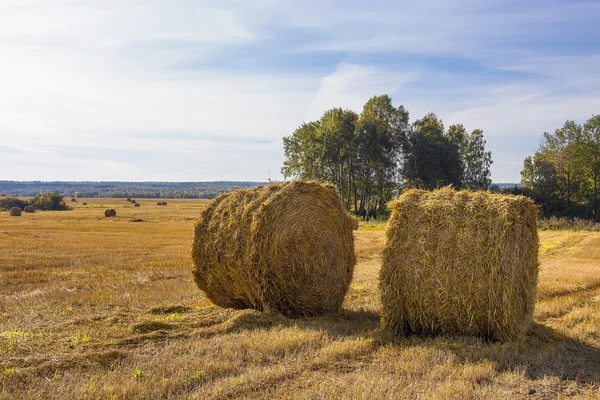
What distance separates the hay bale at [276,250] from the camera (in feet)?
28.7

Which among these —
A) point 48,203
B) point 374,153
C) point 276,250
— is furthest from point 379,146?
point 48,203

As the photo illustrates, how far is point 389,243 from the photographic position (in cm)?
773

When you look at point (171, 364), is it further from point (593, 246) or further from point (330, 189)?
point (593, 246)

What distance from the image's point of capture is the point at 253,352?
6402 mm

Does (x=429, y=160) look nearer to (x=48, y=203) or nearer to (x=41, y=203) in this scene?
(x=48, y=203)

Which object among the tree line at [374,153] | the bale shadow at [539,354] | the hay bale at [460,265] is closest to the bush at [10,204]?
the tree line at [374,153]

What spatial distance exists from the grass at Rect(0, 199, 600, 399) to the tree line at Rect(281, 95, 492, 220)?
33284 millimetres

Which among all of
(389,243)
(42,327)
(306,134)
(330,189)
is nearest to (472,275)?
(389,243)

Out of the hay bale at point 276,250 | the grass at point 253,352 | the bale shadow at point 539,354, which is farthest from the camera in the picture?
the hay bale at point 276,250

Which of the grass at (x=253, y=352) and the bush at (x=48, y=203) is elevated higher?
the bush at (x=48, y=203)

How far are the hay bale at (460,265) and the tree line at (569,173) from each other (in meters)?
43.3

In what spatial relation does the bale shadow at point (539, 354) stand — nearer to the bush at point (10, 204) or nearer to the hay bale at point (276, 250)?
the hay bale at point (276, 250)

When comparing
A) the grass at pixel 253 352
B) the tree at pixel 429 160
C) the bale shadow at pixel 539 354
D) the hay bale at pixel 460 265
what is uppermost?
the tree at pixel 429 160

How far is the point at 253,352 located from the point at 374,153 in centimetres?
3859
